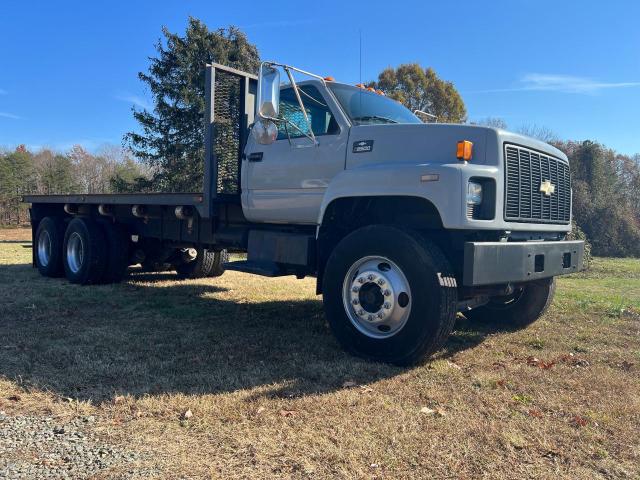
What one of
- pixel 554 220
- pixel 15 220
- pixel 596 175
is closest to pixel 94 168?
pixel 15 220

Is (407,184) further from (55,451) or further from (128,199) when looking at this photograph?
(128,199)

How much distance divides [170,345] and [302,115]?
2.60 meters

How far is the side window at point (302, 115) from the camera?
5344 millimetres

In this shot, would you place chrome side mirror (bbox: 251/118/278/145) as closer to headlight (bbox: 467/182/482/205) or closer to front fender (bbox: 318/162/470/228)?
front fender (bbox: 318/162/470/228)

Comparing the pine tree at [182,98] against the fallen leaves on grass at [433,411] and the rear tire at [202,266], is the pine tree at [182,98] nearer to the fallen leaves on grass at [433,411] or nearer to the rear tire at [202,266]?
the rear tire at [202,266]

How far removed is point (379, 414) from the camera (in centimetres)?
342

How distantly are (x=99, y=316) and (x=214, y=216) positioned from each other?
1.76m

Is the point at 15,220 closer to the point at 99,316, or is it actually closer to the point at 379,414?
the point at 99,316

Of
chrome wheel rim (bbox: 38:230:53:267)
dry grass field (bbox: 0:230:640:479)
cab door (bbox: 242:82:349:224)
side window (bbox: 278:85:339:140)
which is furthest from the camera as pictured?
chrome wheel rim (bbox: 38:230:53:267)

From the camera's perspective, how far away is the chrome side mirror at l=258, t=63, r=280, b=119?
4770 millimetres

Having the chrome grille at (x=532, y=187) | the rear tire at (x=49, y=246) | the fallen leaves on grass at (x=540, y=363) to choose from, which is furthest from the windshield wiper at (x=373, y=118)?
the rear tire at (x=49, y=246)

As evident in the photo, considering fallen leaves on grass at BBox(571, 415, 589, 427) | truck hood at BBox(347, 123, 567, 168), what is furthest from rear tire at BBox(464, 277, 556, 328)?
fallen leaves on grass at BBox(571, 415, 589, 427)

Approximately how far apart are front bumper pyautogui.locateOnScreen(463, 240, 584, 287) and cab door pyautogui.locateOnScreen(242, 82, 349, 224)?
64.3 inches

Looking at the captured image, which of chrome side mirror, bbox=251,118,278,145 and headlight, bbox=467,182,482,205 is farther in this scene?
chrome side mirror, bbox=251,118,278,145
